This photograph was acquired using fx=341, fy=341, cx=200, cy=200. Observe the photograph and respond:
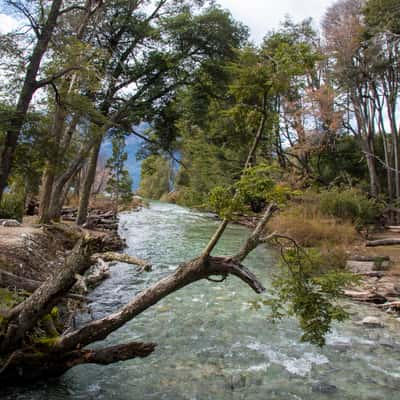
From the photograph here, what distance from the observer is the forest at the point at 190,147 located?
305 centimetres

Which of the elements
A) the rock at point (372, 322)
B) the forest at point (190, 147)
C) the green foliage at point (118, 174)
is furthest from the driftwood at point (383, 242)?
the green foliage at point (118, 174)

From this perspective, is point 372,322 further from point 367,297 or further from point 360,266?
point 360,266

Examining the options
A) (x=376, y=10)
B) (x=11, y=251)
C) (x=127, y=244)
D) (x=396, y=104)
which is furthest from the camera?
(x=396, y=104)

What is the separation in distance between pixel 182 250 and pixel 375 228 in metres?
8.78

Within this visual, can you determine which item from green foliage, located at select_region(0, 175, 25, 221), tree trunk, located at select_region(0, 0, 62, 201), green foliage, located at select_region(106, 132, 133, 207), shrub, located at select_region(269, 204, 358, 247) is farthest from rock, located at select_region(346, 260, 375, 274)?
green foliage, located at select_region(106, 132, 133, 207)

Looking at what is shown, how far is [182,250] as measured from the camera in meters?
10.6

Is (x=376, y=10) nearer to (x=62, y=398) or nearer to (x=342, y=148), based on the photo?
(x=342, y=148)

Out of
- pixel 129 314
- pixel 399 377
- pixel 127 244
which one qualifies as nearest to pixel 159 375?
pixel 129 314

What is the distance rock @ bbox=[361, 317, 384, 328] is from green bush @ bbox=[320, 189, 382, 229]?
780 cm

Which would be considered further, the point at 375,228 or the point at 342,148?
the point at 342,148

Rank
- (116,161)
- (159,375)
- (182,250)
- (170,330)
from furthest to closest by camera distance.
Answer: (116,161) → (182,250) → (170,330) → (159,375)

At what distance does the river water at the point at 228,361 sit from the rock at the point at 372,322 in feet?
0.43

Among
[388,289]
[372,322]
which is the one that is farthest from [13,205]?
[388,289]

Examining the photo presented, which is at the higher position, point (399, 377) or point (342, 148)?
point (342, 148)
